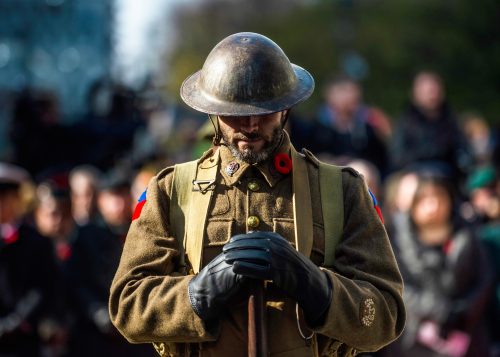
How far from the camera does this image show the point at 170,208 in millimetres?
5297

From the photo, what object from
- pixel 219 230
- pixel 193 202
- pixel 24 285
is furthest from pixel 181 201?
pixel 24 285

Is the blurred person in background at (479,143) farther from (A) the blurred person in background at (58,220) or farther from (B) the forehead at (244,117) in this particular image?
(B) the forehead at (244,117)

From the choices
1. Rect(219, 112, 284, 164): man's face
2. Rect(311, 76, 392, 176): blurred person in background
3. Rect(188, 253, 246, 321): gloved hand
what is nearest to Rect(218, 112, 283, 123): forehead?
Rect(219, 112, 284, 164): man's face

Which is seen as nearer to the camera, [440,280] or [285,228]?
[285,228]

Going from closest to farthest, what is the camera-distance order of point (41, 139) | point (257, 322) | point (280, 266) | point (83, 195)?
point (280, 266) < point (257, 322) < point (83, 195) < point (41, 139)

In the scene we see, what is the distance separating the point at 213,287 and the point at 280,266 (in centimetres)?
27

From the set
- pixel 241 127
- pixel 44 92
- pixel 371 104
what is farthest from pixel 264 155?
pixel 371 104

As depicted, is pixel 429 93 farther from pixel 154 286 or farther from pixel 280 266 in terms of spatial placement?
pixel 280 266

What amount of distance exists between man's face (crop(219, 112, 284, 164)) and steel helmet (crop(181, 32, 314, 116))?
0.28 ft

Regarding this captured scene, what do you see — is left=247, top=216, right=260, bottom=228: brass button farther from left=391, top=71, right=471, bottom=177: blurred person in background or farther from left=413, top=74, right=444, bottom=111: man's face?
left=413, top=74, right=444, bottom=111: man's face

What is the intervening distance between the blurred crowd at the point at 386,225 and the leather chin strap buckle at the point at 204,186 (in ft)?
9.60

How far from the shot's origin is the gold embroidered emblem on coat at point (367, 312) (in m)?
5.08

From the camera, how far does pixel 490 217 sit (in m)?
11.2

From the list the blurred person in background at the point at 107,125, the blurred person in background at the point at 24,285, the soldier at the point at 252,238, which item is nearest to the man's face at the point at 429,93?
the blurred person in background at the point at 107,125
